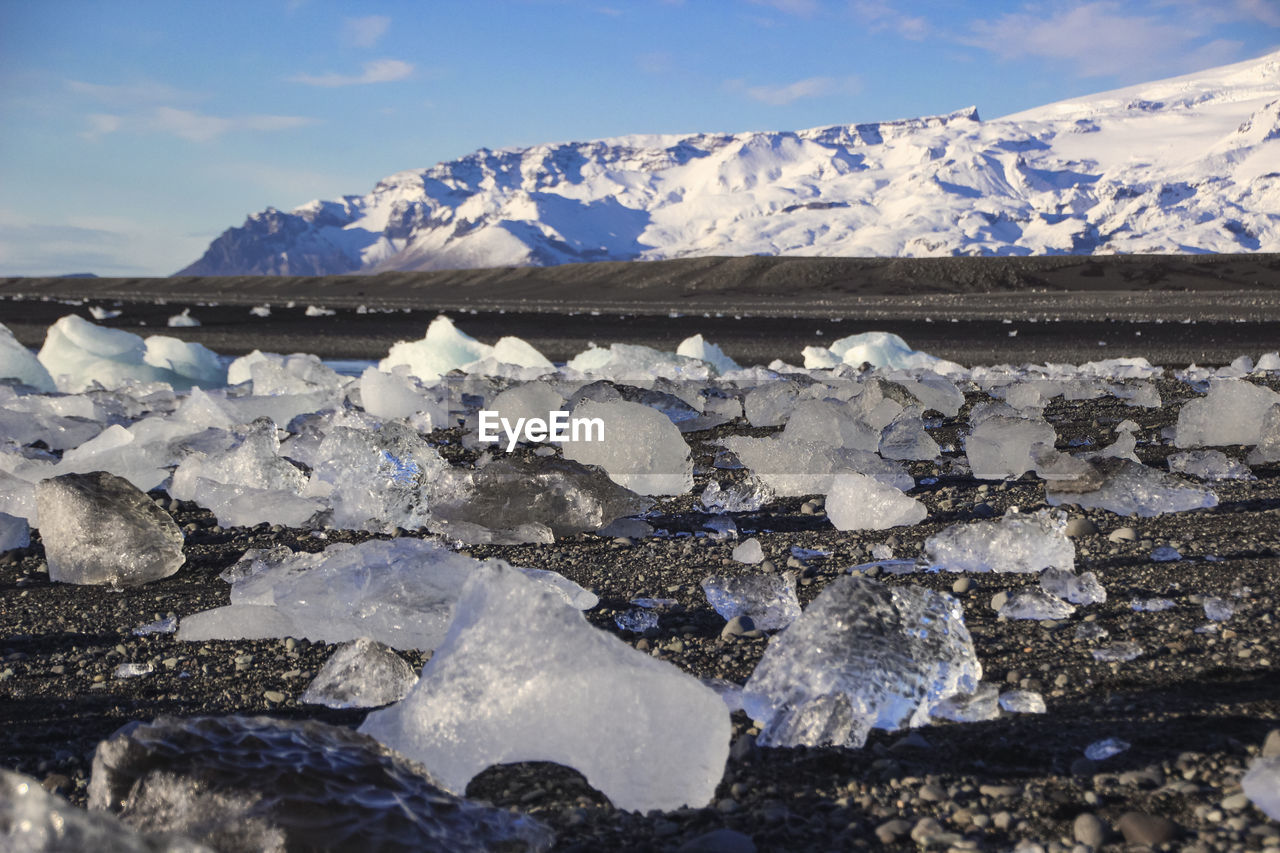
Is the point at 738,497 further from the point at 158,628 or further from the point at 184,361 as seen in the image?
the point at 184,361

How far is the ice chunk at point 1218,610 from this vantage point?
7.04 feet

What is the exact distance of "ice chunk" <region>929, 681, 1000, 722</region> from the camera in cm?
179

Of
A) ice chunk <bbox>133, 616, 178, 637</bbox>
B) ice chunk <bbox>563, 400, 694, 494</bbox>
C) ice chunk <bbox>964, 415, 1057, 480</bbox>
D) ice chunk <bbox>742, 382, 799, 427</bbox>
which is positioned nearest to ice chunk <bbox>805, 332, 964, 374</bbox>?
ice chunk <bbox>742, 382, 799, 427</bbox>

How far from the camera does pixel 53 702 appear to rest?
2.14m

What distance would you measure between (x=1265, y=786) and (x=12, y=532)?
356 cm

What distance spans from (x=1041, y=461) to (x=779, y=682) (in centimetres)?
222

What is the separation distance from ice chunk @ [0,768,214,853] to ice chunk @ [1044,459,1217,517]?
299cm

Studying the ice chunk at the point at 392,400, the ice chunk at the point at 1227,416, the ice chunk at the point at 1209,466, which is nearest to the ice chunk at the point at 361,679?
the ice chunk at the point at 1209,466

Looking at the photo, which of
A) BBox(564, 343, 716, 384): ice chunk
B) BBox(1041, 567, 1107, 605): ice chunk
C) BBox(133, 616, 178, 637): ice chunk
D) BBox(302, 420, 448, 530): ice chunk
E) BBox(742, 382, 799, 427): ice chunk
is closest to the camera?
BBox(1041, 567, 1107, 605): ice chunk

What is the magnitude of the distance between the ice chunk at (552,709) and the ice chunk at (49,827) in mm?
679

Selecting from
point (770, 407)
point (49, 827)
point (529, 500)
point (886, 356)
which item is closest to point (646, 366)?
point (886, 356)

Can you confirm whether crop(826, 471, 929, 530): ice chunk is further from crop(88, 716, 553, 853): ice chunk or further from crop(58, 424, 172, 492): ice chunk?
crop(58, 424, 172, 492): ice chunk

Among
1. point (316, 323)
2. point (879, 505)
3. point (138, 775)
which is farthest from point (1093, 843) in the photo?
point (316, 323)

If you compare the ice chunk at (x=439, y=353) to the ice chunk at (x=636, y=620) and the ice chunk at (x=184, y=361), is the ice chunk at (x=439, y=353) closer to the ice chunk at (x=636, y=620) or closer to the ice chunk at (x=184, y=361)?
the ice chunk at (x=184, y=361)
